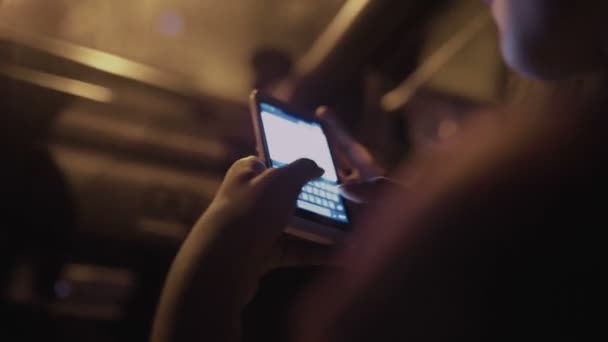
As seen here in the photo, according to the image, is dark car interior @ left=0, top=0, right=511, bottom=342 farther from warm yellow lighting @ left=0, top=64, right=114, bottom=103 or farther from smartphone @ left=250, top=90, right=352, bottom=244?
smartphone @ left=250, top=90, right=352, bottom=244

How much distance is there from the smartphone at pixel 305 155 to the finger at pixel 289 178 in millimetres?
61

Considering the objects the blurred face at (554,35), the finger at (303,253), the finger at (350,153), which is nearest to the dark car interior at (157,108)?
the finger at (350,153)

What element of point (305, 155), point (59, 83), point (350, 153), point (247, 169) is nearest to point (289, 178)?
point (247, 169)

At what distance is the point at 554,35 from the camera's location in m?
0.44

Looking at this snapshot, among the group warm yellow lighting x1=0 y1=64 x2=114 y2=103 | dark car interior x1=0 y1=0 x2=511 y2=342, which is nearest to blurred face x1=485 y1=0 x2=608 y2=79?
dark car interior x1=0 y1=0 x2=511 y2=342

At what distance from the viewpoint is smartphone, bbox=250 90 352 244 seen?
0.60 metres

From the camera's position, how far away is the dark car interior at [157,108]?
1.07 metres

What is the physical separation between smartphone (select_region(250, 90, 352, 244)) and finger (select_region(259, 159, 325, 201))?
2.4 inches

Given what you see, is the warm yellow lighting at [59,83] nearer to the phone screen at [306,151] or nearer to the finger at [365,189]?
the phone screen at [306,151]

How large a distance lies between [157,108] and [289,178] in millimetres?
814

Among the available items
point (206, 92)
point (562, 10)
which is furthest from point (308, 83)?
point (562, 10)

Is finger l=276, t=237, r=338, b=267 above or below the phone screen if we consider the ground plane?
below

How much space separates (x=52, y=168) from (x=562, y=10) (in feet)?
3.14

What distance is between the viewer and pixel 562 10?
43 cm
